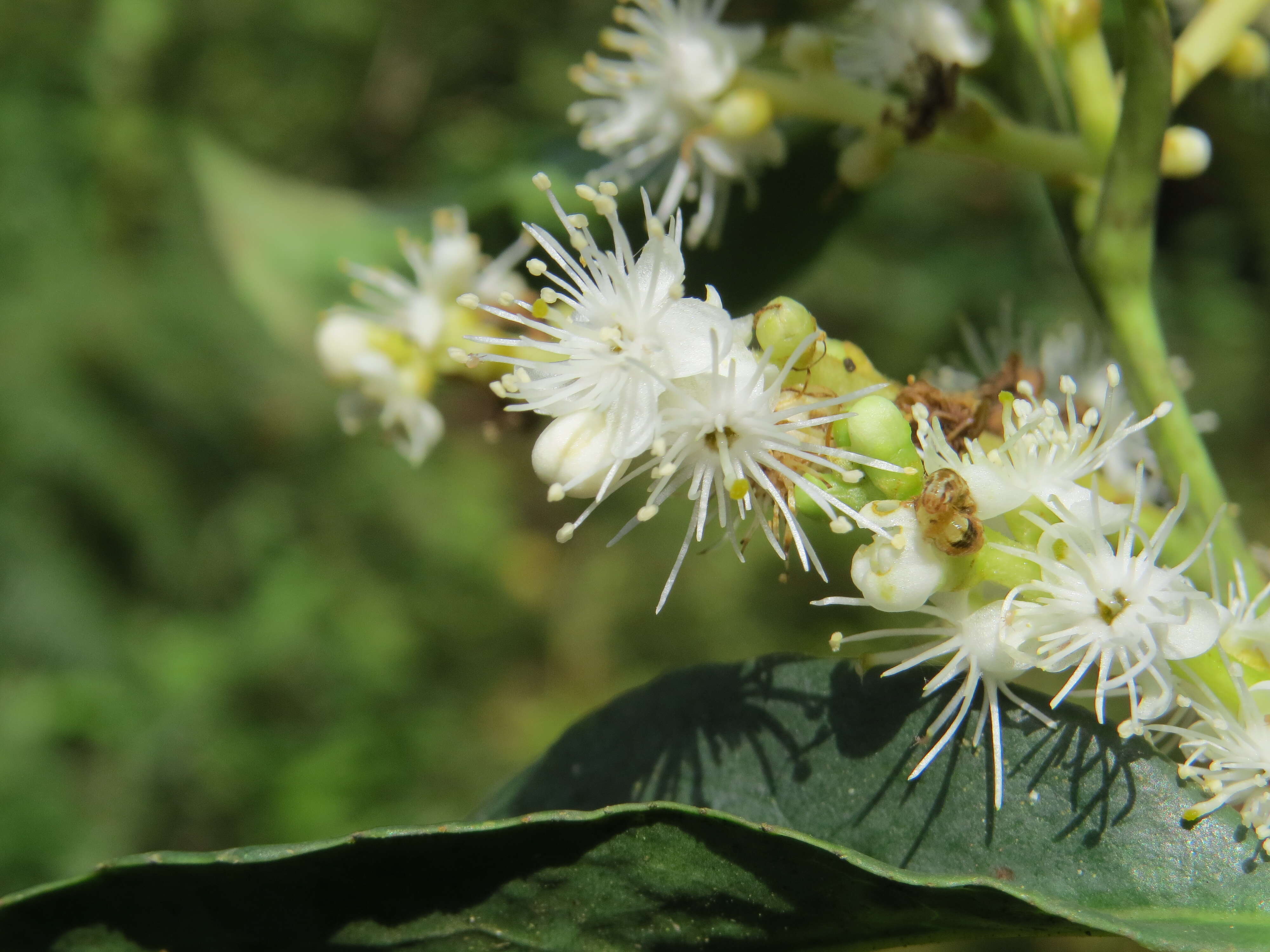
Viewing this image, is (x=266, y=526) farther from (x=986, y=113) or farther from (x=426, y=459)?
(x=986, y=113)

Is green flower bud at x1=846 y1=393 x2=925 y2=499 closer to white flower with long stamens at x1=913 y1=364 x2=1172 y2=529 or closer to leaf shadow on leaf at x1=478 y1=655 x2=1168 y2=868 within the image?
white flower with long stamens at x1=913 y1=364 x2=1172 y2=529

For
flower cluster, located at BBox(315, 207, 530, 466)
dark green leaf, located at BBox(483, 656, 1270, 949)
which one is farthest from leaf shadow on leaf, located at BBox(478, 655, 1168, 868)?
flower cluster, located at BBox(315, 207, 530, 466)

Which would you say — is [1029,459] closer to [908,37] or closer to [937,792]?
[937,792]

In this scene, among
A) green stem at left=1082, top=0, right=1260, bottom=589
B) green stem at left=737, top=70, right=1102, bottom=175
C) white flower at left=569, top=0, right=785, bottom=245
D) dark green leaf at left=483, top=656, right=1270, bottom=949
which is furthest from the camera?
white flower at left=569, top=0, right=785, bottom=245

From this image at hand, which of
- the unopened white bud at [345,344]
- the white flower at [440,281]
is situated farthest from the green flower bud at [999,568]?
the unopened white bud at [345,344]

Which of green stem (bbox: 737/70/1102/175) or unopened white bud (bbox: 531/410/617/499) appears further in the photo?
green stem (bbox: 737/70/1102/175)

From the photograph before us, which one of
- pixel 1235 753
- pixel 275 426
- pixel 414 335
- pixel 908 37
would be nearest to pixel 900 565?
pixel 1235 753

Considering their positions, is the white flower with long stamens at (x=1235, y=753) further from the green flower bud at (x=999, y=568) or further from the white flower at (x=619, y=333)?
the white flower at (x=619, y=333)
